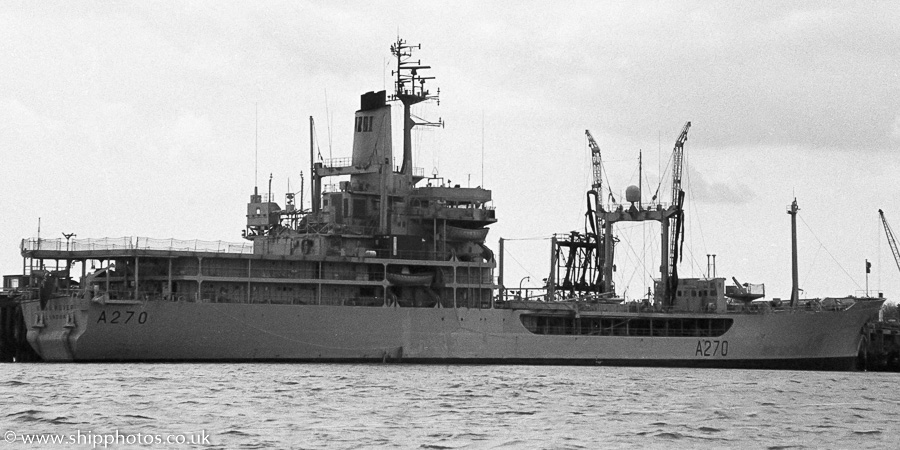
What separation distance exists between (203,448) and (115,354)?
29.0 metres

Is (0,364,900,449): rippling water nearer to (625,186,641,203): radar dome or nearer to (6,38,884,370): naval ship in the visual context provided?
(6,38,884,370): naval ship

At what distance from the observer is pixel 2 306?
221 feet

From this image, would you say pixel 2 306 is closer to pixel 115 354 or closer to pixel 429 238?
pixel 115 354

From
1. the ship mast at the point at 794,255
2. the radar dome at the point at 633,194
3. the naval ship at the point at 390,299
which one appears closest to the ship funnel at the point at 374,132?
the naval ship at the point at 390,299

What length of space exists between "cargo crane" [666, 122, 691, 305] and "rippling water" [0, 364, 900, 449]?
14384 mm

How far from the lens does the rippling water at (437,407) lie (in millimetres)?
35531

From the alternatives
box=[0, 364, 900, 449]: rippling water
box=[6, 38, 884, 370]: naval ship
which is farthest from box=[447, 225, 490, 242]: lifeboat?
box=[0, 364, 900, 449]: rippling water

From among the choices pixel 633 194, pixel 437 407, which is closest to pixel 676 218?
pixel 633 194

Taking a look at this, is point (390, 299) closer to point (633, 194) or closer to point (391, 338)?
point (391, 338)

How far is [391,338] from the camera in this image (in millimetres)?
65312

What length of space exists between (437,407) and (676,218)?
35.7 m

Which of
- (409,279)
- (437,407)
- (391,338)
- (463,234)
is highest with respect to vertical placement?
(463,234)

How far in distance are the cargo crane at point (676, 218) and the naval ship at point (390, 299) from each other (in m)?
0.10

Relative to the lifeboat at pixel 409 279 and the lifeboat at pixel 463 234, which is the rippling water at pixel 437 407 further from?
the lifeboat at pixel 463 234
